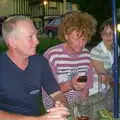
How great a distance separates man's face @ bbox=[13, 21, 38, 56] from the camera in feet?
9.73

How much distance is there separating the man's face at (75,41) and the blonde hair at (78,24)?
0.10 ft

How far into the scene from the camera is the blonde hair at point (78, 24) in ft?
12.0

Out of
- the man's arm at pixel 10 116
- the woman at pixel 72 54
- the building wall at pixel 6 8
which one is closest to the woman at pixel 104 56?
the woman at pixel 72 54

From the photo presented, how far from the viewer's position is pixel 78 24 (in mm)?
3670

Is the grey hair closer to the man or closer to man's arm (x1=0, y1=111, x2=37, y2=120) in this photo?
the man

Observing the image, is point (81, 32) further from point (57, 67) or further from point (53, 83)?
point (53, 83)

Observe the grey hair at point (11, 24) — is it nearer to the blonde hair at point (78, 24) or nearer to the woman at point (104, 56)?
the blonde hair at point (78, 24)

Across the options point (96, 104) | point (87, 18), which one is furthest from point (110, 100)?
point (87, 18)

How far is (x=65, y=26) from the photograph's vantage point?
12.3 ft

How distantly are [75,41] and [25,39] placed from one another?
2.57 ft

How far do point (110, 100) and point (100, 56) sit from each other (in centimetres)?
108

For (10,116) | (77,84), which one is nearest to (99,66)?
(77,84)

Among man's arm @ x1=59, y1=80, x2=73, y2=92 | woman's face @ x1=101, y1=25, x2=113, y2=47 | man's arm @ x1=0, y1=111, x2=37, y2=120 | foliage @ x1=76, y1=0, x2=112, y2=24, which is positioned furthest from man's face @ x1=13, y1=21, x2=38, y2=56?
foliage @ x1=76, y1=0, x2=112, y2=24

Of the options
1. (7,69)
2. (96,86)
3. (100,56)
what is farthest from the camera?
(100,56)
